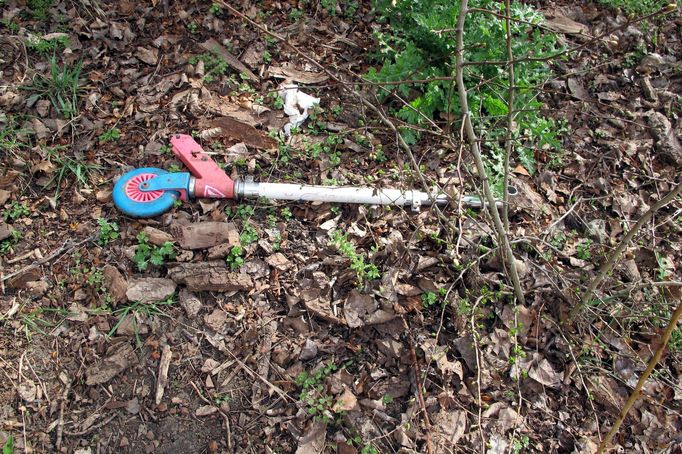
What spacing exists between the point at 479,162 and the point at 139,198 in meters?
1.86

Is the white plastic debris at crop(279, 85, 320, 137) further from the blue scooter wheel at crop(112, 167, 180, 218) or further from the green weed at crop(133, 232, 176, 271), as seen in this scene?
the green weed at crop(133, 232, 176, 271)

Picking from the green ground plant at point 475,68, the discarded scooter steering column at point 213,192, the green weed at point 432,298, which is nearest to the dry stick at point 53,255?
the discarded scooter steering column at point 213,192

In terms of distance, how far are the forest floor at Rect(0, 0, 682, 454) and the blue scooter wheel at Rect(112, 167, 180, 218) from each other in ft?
0.23

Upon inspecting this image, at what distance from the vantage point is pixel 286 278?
2.88 metres

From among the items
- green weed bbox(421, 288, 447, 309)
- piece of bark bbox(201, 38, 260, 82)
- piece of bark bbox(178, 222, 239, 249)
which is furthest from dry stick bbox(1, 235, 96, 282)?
green weed bbox(421, 288, 447, 309)

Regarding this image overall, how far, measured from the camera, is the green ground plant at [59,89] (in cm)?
340

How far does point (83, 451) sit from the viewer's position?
2438 mm

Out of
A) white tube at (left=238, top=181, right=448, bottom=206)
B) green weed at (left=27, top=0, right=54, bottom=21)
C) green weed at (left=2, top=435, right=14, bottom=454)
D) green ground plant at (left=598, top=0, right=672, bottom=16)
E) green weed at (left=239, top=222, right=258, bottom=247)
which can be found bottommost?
green weed at (left=2, top=435, right=14, bottom=454)

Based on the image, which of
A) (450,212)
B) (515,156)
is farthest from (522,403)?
(515,156)

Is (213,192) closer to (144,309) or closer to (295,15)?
(144,309)

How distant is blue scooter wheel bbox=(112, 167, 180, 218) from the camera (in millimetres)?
2979

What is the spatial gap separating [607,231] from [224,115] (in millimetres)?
2474

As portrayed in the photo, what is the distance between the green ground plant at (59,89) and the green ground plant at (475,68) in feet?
6.26

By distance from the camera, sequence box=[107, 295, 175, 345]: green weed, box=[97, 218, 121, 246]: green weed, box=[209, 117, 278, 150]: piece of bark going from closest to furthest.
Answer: box=[107, 295, 175, 345]: green weed → box=[97, 218, 121, 246]: green weed → box=[209, 117, 278, 150]: piece of bark
